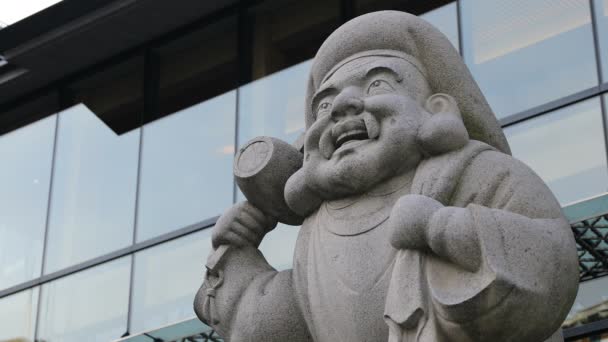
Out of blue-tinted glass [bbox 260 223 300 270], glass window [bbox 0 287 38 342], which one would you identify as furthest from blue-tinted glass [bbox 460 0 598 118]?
glass window [bbox 0 287 38 342]

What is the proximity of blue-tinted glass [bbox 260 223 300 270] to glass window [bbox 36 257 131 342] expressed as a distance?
2.46 meters

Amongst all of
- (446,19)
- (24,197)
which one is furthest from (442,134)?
(24,197)

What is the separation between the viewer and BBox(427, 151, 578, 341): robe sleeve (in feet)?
22.4

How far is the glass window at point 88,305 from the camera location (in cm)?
1728

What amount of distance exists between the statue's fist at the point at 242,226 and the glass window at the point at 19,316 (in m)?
10.4

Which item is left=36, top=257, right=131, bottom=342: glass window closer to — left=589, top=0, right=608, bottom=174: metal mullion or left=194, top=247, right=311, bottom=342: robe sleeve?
left=589, top=0, right=608, bottom=174: metal mullion

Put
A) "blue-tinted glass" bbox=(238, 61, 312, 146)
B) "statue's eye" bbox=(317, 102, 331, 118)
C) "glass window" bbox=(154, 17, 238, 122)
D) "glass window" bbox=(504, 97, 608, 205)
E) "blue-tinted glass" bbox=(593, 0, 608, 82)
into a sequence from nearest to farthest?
1. "statue's eye" bbox=(317, 102, 331, 118)
2. "glass window" bbox=(504, 97, 608, 205)
3. "blue-tinted glass" bbox=(593, 0, 608, 82)
4. "blue-tinted glass" bbox=(238, 61, 312, 146)
5. "glass window" bbox=(154, 17, 238, 122)

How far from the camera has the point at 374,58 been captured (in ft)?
27.3

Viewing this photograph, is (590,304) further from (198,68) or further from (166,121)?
(198,68)

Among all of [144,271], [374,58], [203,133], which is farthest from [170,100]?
[374,58]

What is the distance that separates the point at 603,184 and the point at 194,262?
18.0ft

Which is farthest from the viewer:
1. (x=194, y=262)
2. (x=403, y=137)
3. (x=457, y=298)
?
(x=194, y=262)

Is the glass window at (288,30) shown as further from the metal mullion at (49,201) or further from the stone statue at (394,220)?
the stone statue at (394,220)

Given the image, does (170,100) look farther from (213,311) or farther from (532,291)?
(532,291)
